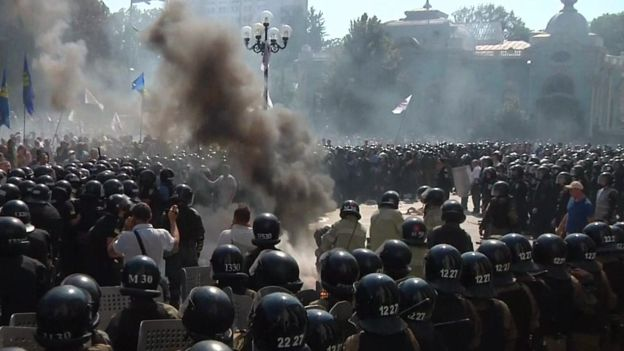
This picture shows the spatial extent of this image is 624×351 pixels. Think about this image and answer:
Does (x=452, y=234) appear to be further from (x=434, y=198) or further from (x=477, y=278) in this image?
(x=477, y=278)

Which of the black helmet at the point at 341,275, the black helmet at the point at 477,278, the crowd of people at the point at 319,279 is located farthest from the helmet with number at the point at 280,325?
the black helmet at the point at 477,278

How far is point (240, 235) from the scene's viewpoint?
8.11 meters

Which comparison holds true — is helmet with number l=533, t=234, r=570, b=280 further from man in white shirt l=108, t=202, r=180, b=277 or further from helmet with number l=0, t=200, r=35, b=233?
helmet with number l=0, t=200, r=35, b=233

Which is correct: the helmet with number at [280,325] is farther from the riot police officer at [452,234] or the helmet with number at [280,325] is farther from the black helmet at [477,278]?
the riot police officer at [452,234]

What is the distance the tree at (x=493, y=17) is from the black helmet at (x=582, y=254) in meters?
110

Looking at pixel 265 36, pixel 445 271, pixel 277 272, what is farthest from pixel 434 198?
pixel 265 36

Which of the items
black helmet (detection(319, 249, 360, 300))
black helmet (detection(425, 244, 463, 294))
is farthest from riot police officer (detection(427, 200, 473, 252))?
black helmet (detection(319, 249, 360, 300))

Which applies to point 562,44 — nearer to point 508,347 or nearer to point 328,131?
point 328,131

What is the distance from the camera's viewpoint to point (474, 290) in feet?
18.3

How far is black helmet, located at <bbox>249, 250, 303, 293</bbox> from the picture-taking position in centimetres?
568

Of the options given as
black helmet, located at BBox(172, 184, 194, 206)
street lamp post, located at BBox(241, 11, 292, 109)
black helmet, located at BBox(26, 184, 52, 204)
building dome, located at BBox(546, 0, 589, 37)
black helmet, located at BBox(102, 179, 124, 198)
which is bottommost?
black helmet, located at BBox(172, 184, 194, 206)

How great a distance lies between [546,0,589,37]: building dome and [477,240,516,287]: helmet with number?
6245 centimetres

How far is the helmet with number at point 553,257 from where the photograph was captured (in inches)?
253

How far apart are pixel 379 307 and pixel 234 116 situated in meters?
16.6
